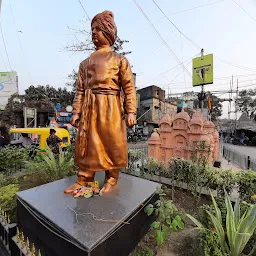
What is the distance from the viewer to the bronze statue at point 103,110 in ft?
7.18

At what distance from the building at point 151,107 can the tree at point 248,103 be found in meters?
12.0

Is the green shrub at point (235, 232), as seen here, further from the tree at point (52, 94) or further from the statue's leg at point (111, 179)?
the tree at point (52, 94)

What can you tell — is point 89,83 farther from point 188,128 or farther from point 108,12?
point 188,128

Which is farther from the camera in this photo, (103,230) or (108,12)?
(108,12)

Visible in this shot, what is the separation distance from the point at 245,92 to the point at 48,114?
1144 inches

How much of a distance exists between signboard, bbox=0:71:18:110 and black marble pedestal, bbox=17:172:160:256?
22179mm

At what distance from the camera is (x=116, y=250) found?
5.31ft

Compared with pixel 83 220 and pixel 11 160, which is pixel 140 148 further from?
pixel 83 220

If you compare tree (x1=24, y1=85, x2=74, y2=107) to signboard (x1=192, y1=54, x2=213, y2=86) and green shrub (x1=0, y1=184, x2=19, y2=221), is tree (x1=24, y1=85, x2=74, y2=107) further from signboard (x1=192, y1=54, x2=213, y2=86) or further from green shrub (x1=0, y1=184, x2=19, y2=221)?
green shrub (x1=0, y1=184, x2=19, y2=221)

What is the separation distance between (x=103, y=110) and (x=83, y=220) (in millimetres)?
1217

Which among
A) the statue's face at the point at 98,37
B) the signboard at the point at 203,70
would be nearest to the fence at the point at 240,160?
the signboard at the point at 203,70

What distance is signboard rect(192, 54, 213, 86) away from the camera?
31.9ft

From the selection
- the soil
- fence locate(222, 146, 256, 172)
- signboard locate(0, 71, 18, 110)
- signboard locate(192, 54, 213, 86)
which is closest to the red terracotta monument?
fence locate(222, 146, 256, 172)

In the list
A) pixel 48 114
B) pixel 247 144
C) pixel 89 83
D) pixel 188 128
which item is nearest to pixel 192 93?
pixel 247 144
